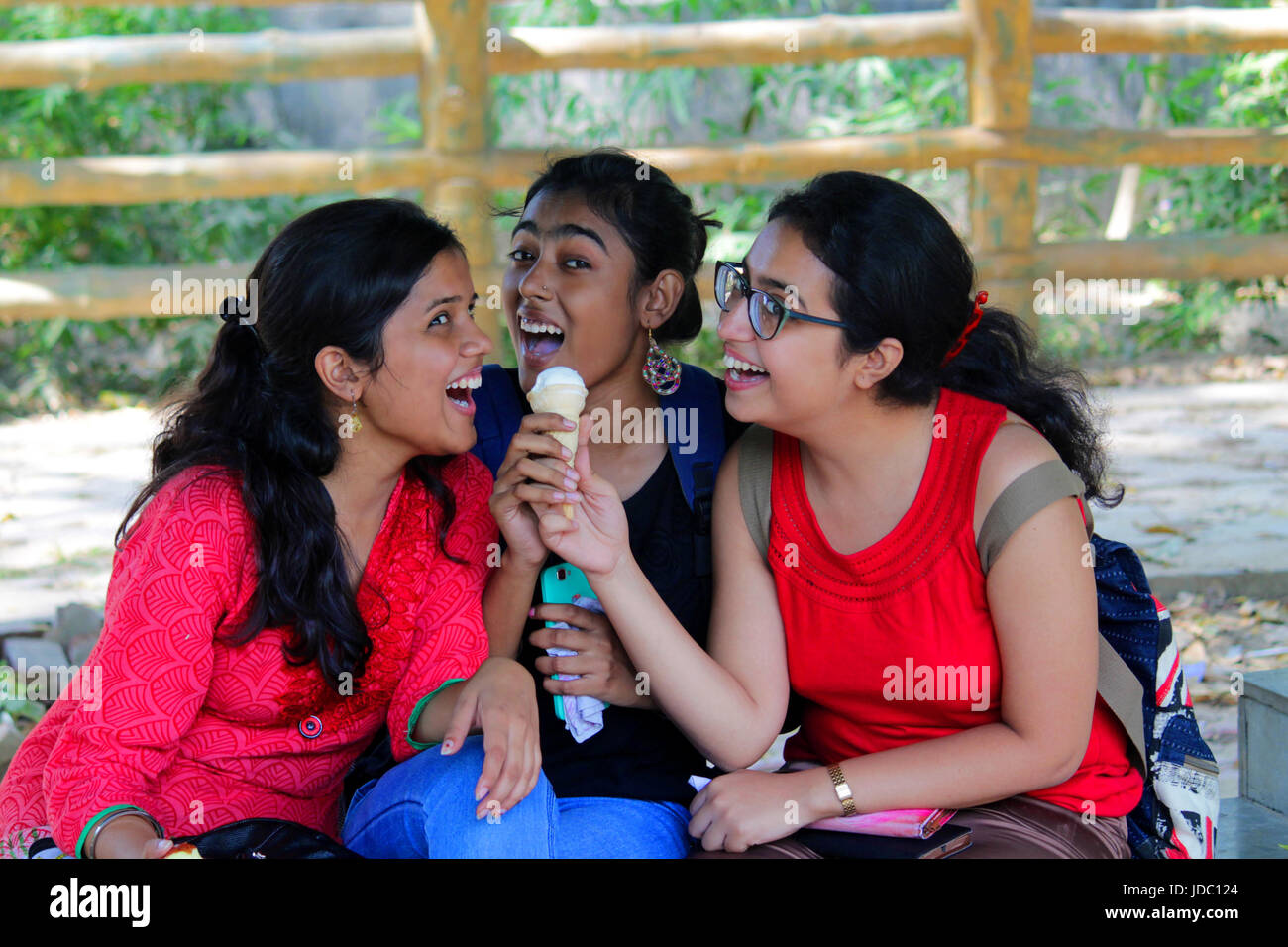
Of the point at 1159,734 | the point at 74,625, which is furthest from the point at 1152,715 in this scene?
the point at 74,625

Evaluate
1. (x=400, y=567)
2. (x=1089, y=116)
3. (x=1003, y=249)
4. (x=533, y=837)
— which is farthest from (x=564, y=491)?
(x=1089, y=116)

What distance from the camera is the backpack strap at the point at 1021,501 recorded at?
6.36 ft

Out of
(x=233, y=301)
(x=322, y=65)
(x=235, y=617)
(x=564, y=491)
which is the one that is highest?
(x=322, y=65)

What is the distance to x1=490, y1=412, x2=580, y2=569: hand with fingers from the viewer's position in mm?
2018

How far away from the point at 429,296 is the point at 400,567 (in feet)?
1.49

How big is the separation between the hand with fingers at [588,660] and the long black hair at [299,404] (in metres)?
0.30

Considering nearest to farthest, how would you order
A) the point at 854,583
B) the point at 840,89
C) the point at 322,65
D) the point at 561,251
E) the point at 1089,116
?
the point at 854,583, the point at 561,251, the point at 322,65, the point at 840,89, the point at 1089,116

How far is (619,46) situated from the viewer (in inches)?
195

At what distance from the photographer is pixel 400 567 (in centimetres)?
220

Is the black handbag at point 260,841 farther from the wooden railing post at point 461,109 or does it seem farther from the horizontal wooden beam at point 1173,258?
the horizontal wooden beam at point 1173,258

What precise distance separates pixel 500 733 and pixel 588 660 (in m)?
0.30

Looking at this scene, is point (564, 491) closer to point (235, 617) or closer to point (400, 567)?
point (400, 567)

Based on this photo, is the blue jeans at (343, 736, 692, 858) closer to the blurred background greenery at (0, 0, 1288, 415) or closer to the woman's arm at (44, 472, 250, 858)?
the woman's arm at (44, 472, 250, 858)

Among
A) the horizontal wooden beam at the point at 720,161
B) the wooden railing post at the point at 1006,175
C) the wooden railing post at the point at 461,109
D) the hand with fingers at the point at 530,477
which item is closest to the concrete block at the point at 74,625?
the wooden railing post at the point at 461,109
